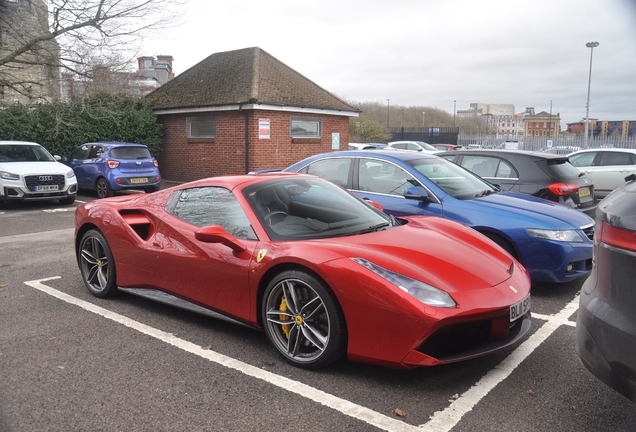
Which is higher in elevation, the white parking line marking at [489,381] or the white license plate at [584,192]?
the white license plate at [584,192]

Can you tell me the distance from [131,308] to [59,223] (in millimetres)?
6453

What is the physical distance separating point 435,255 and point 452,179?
119 inches

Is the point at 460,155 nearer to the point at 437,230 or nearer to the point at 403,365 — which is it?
the point at 437,230

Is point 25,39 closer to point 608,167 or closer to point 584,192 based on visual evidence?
point 584,192

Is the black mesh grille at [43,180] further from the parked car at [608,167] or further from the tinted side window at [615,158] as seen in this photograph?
the tinted side window at [615,158]

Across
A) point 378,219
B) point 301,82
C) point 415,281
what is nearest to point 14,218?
point 378,219

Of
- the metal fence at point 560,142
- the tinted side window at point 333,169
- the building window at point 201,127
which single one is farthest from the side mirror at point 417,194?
the metal fence at point 560,142

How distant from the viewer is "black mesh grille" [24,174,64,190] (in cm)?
1230

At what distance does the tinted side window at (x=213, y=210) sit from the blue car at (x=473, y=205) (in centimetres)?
235

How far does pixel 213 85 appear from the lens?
1947cm

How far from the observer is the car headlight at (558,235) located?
5.28m

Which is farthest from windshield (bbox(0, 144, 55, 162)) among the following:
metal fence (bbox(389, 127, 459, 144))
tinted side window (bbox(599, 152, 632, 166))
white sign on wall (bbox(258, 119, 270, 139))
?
metal fence (bbox(389, 127, 459, 144))

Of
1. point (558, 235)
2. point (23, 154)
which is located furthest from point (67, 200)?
point (558, 235)

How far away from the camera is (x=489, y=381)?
3.42 metres
